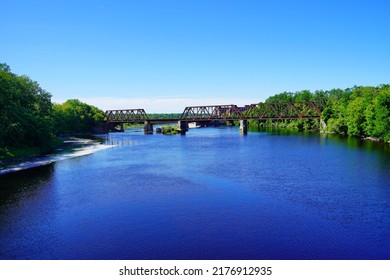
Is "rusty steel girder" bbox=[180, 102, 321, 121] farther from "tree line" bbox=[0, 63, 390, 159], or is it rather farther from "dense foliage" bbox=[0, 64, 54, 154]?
"dense foliage" bbox=[0, 64, 54, 154]

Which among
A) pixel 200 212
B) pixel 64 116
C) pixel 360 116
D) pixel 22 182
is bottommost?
pixel 200 212

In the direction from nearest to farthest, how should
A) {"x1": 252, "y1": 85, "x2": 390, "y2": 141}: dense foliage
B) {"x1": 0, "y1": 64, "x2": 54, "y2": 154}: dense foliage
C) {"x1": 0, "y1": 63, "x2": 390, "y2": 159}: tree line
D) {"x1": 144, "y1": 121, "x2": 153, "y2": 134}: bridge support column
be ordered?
{"x1": 0, "y1": 64, "x2": 54, "y2": 154}: dense foliage
{"x1": 0, "y1": 63, "x2": 390, "y2": 159}: tree line
{"x1": 252, "y1": 85, "x2": 390, "y2": 141}: dense foliage
{"x1": 144, "y1": 121, "x2": 153, "y2": 134}: bridge support column

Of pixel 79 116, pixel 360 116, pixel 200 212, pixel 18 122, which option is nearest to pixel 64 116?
pixel 79 116

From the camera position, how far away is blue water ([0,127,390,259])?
20984 mm

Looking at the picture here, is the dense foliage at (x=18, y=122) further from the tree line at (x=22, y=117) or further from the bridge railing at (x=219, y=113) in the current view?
the bridge railing at (x=219, y=113)

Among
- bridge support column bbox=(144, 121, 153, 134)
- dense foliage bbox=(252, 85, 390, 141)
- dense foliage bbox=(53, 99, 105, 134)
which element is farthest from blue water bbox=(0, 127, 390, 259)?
bridge support column bbox=(144, 121, 153, 134)

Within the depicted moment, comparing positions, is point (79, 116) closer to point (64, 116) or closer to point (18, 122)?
point (64, 116)

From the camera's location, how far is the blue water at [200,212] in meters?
21.0

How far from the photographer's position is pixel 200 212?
28016 mm

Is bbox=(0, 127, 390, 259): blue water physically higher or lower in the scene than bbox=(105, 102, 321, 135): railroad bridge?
lower

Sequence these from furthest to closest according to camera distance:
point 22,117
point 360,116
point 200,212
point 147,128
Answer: point 147,128 → point 360,116 → point 22,117 → point 200,212

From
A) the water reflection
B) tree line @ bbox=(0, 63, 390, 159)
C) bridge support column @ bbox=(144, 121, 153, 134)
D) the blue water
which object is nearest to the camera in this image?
the blue water

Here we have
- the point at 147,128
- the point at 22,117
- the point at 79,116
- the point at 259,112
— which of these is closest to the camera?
the point at 22,117
